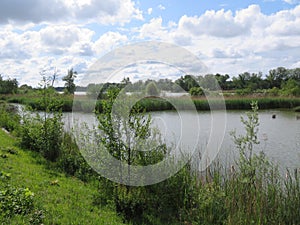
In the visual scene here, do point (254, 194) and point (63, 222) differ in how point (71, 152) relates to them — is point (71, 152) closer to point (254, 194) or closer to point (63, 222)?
point (63, 222)

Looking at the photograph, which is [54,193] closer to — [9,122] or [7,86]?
[9,122]

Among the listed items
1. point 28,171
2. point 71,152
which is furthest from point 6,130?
point 28,171

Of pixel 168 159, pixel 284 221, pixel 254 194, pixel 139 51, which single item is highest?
pixel 139 51

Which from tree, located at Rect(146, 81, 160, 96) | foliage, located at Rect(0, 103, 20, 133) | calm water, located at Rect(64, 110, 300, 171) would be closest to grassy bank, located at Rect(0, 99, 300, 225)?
calm water, located at Rect(64, 110, 300, 171)

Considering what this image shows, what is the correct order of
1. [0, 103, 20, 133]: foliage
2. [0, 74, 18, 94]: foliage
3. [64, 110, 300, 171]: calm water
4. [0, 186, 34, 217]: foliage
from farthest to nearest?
[0, 74, 18, 94]: foliage
[0, 103, 20, 133]: foliage
[64, 110, 300, 171]: calm water
[0, 186, 34, 217]: foliage

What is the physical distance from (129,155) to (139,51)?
5.05ft

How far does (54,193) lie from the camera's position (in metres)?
4.88

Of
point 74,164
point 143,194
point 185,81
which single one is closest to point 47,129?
point 74,164

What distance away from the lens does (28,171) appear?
5.76 metres

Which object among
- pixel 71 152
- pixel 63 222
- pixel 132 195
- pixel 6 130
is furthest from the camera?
pixel 6 130

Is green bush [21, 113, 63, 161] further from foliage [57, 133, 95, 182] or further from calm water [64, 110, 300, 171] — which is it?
calm water [64, 110, 300, 171]

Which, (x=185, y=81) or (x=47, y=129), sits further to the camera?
(x=47, y=129)

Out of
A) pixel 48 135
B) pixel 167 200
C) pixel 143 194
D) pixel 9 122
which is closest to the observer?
pixel 143 194

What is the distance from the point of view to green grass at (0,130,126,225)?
4.02m
